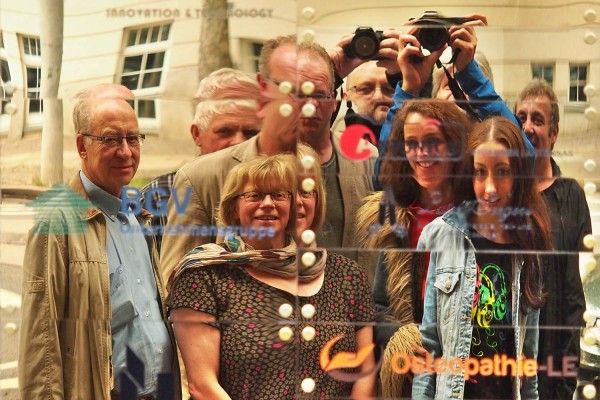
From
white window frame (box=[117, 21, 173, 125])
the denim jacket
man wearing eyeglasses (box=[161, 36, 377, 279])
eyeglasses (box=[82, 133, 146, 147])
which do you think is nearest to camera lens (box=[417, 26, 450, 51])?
man wearing eyeglasses (box=[161, 36, 377, 279])

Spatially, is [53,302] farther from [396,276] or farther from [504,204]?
[504,204]

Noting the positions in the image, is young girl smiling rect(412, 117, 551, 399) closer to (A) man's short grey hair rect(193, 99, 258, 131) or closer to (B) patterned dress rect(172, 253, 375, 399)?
(B) patterned dress rect(172, 253, 375, 399)

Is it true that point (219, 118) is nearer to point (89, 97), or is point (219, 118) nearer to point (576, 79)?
point (89, 97)

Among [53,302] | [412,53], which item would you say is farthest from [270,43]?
[53,302]

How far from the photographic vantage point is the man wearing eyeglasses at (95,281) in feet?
9.25

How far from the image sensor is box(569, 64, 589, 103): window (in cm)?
281

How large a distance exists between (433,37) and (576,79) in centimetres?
44

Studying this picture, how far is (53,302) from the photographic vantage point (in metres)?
2.82

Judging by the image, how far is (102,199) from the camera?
9.32 feet

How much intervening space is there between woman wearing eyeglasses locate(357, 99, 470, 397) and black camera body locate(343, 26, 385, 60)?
18 centimetres

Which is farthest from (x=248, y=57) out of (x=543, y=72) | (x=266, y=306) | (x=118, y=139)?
(x=543, y=72)

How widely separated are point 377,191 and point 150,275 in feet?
2.33

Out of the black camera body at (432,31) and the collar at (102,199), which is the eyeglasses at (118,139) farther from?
the black camera body at (432,31)

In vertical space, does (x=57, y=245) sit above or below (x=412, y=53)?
below
